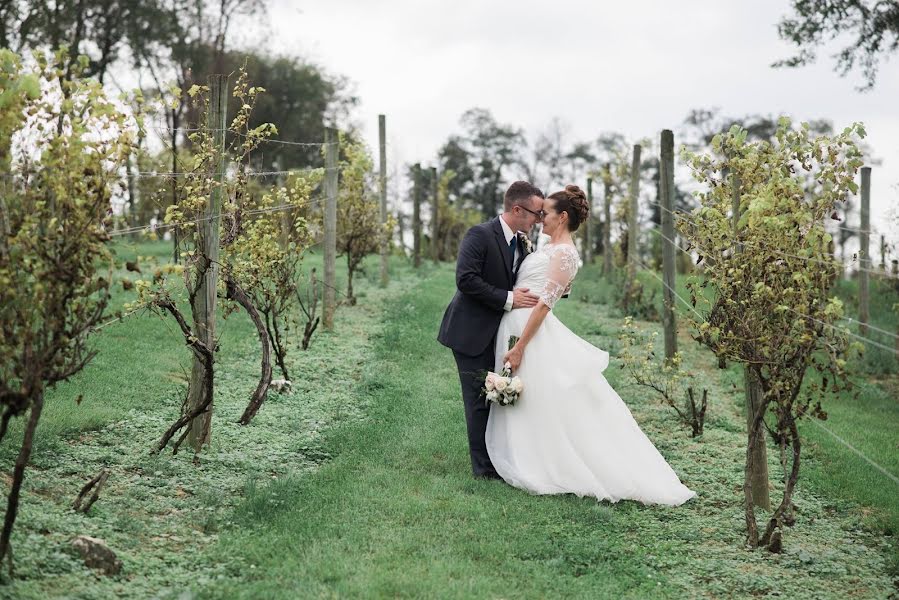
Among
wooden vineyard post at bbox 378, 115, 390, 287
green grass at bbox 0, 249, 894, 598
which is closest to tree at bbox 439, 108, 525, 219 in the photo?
wooden vineyard post at bbox 378, 115, 390, 287

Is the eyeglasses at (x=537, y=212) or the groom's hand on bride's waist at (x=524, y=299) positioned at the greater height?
the eyeglasses at (x=537, y=212)

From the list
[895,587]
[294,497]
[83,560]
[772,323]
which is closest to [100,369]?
[294,497]

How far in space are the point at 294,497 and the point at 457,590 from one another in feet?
5.66

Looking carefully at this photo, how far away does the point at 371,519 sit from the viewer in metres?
5.96

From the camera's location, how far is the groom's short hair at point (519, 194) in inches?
274

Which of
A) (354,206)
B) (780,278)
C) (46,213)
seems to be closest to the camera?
(46,213)

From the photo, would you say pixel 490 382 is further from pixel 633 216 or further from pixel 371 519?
pixel 633 216

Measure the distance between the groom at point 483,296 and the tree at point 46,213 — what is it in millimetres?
3002

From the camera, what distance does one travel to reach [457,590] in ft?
16.0

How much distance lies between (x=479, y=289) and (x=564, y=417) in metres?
1.12

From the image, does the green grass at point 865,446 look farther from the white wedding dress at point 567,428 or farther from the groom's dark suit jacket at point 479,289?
the groom's dark suit jacket at point 479,289

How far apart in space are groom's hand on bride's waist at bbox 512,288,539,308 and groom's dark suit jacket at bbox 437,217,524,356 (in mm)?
77

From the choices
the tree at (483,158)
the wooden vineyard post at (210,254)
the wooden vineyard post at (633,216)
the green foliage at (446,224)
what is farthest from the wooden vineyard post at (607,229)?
Result: the tree at (483,158)

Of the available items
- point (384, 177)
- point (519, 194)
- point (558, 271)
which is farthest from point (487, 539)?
point (384, 177)
